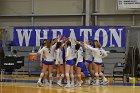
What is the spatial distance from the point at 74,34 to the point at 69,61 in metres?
6.82

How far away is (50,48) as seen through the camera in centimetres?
1722

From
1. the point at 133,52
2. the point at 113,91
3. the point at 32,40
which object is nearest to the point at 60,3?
the point at 32,40

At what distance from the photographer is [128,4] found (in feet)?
77.0

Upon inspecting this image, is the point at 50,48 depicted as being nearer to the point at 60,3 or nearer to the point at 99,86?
the point at 99,86

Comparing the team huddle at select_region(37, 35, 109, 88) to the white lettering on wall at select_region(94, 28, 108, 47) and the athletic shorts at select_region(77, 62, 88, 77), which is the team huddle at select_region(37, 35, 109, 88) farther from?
the white lettering on wall at select_region(94, 28, 108, 47)

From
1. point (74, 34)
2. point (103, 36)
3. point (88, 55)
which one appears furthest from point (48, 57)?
point (103, 36)

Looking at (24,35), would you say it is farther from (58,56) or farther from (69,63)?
(69,63)

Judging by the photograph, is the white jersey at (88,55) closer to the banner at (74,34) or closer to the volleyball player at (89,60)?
the volleyball player at (89,60)

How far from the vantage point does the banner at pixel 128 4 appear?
919 inches

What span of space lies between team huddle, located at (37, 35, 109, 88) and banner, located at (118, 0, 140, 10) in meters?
6.66

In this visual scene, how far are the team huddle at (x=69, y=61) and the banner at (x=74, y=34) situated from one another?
455 centimetres

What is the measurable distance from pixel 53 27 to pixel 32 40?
1606mm

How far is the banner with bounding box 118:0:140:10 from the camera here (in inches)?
919

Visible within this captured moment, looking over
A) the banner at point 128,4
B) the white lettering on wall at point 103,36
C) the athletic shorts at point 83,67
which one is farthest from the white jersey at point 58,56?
the banner at point 128,4
